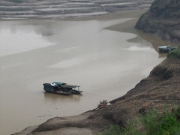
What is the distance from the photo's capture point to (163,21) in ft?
158

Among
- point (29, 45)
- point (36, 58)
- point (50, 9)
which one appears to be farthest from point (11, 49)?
point (50, 9)

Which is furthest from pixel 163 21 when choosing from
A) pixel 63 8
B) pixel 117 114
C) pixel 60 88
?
pixel 117 114

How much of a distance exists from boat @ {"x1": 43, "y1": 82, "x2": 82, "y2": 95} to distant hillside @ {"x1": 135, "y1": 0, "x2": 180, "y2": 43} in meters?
20.4

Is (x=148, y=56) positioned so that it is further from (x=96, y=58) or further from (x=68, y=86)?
(x=68, y=86)

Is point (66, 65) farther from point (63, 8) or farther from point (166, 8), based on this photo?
point (63, 8)

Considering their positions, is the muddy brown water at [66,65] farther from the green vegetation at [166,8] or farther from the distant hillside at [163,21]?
the green vegetation at [166,8]

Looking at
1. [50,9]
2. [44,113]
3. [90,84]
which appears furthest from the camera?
[50,9]

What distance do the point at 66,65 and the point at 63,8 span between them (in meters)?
35.2

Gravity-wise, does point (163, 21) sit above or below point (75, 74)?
above

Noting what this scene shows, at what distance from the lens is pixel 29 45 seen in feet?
133

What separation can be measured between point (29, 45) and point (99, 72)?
13233mm

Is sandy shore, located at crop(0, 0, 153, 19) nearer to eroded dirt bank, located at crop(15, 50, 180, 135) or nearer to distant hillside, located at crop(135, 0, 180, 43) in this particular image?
distant hillside, located at crop(135, 0, 180, 43)

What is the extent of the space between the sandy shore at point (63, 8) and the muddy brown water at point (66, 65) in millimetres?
8847

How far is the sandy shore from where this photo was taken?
62.0 metres
